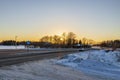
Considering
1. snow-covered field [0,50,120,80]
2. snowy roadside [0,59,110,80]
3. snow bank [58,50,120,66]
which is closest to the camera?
snowy roadside [0,59,110,80]

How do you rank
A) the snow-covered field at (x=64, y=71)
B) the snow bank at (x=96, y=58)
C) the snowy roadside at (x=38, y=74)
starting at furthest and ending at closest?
1. the snow bank at (x=96, y=58)
2. the snow-covered field at (x=64, y=71)
3. the snowy roadside at (x=38, y=74)

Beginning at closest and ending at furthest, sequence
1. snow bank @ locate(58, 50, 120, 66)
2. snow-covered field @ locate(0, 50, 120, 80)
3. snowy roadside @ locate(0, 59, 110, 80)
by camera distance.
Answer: snowy roadside @ locate(0, 59, 110, 80) → snow-covered field @ locate(0, 50, 120, 80) → snow bank @ locate(58, 50, 120, 66)

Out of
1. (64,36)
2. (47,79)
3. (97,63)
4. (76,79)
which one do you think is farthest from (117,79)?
(64,36)

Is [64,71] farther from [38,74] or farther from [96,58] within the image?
[96,58]

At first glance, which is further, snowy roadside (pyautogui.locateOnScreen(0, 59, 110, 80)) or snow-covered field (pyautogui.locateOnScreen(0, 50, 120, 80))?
snow-covered field (pyautogui.locateOnScreen(0, 50, 120, 80))

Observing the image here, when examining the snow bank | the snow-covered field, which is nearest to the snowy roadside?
the snow-covered field

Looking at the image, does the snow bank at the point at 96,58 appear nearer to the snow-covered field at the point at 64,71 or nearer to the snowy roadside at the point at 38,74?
the snow-covered field at the point at 64,71

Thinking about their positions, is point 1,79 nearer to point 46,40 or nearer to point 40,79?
point 40,79

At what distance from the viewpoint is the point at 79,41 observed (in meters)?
183

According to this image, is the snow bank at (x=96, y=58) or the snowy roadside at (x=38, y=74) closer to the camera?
the snowy roadside at (x=38, y=74)

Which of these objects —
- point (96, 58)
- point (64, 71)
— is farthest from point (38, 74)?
point (96, 58)

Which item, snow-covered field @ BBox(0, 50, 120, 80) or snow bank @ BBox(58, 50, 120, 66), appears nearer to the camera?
snow-covered field @ BBox(0, 50, 120, 80)

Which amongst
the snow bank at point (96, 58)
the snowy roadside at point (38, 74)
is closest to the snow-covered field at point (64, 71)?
the snowy roadside at point (38, 74)

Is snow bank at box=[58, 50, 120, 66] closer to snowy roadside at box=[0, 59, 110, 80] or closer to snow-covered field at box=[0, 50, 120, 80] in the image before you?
snow-covered field at box=[0, 50, 120, 80]
